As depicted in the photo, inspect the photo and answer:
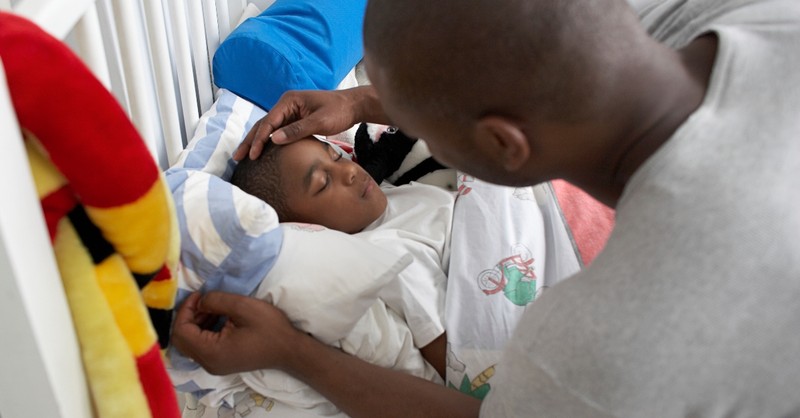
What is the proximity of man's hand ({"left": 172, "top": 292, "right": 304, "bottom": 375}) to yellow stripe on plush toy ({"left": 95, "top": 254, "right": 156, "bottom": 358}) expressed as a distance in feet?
1.18

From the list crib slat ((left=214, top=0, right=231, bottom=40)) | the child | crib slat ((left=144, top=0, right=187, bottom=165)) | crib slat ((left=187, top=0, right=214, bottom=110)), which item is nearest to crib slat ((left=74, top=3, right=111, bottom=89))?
crib slat ((left=144, top=0, right=187, bottom=165))

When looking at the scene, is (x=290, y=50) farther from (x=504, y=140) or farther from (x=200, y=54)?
(x=504, y=140)

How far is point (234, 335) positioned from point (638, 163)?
55 centimetres

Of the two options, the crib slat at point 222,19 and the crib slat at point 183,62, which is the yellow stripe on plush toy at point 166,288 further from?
the crib slat at point 222,19

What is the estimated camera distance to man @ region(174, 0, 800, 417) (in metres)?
0.60

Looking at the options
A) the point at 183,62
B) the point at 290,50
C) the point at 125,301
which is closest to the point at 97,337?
the point at 125,301

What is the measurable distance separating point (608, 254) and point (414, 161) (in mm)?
853

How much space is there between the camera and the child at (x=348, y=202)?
1197 millimetres

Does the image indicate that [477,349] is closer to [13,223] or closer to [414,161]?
[414,161]

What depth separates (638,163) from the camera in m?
0.69

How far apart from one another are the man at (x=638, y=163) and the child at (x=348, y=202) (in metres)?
0.46

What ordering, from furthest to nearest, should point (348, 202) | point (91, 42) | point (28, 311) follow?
1. point (348, 202)
2. point (91, 42)
3. point (28, 311)

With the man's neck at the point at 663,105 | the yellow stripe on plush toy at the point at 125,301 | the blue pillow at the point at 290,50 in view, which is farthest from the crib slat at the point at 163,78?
the man's neck at the point at 663,105

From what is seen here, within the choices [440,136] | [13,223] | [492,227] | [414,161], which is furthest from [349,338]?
[13,223]
